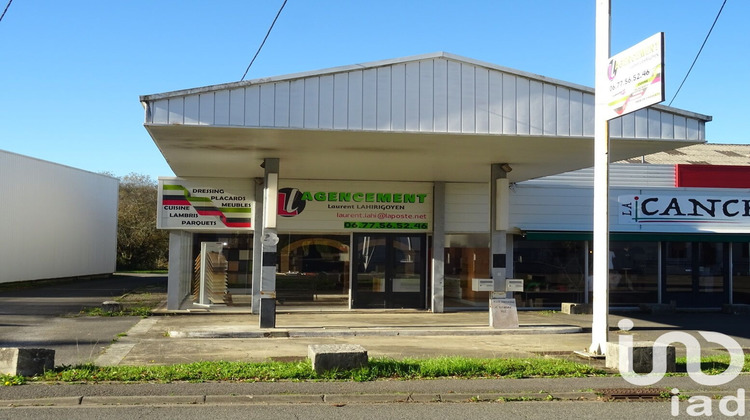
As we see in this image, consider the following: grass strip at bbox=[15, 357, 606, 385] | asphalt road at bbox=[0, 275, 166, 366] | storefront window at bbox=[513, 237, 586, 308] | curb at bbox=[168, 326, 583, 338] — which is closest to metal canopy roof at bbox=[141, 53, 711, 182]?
curb at bbox=[168, 326, 583, 338]

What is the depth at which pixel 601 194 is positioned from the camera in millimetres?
11336

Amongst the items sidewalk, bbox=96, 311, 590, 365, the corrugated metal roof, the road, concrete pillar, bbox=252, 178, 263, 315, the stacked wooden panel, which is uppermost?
the corrugated metal roof

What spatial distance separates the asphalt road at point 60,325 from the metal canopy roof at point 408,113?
3.88 metres

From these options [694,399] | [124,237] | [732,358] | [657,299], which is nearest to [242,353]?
[694,399]

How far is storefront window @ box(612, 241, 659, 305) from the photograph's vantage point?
2167cm

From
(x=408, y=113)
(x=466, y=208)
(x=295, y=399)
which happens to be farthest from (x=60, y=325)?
(x=466, y=208)

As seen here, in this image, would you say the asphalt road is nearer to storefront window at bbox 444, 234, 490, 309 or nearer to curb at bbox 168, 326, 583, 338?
curb at bbox 168, 326, 583, 338

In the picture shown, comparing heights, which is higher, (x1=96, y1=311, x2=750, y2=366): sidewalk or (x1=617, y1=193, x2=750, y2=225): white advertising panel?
(x1=617, y1=193, x2=750, y2=225): white advertising panel

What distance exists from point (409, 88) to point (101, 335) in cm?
751

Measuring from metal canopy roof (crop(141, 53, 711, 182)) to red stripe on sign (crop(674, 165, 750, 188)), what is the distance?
984cm

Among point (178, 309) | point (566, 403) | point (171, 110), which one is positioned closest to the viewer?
point (566, 403)

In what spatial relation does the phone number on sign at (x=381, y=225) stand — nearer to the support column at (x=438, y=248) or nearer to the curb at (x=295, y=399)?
the support column at (x=438, y=248)

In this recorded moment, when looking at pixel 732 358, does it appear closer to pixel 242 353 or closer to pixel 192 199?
pixel 242 353

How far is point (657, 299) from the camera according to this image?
71.5 ft
